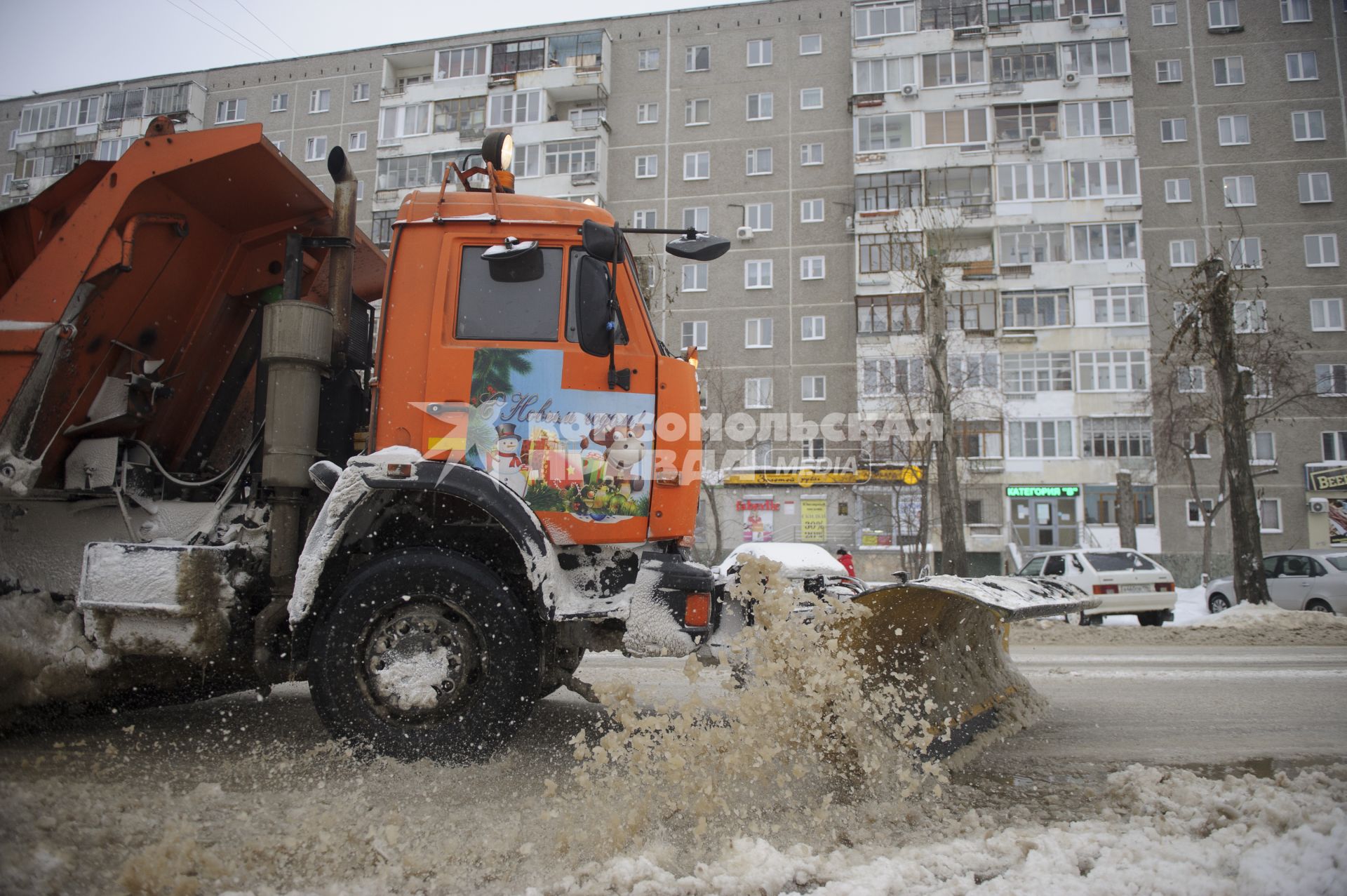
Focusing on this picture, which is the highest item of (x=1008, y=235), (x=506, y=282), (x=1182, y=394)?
(x=1008, y=235)

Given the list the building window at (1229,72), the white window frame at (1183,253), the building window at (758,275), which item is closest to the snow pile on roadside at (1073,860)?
the building window at (758,275)

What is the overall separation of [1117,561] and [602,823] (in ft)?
56.0

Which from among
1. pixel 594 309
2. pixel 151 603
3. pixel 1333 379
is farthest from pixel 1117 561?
pixel 1333 379

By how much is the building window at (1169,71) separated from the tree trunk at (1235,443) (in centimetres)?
2752

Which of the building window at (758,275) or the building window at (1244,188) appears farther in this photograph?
the building window at (758,275)

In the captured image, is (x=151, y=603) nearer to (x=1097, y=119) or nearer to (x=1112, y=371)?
(x=1112, y=371)

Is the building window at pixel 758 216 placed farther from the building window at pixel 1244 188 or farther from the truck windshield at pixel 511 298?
the truck windshield at pixel 511 298

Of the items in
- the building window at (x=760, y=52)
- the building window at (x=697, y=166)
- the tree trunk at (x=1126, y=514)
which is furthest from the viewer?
the building window at (x=760, y=52)

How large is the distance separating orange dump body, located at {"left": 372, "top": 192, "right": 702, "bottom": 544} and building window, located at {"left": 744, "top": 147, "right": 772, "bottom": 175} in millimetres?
38083

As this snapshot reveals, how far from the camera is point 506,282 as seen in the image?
451 centimetres

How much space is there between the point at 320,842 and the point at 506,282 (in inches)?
109

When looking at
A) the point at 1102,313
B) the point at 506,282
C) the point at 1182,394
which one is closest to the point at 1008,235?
the point at 1102,313

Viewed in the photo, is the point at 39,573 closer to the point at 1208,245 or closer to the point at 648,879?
the point at 648,879

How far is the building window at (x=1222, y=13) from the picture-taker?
38375 mm
